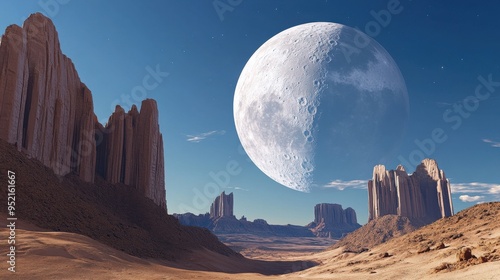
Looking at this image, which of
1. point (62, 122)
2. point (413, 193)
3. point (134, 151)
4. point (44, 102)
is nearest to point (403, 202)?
point (413, 193)

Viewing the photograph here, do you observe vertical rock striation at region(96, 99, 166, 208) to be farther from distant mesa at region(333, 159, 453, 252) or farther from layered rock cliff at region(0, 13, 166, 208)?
distant mesa at region(333, 159, 453, 252)

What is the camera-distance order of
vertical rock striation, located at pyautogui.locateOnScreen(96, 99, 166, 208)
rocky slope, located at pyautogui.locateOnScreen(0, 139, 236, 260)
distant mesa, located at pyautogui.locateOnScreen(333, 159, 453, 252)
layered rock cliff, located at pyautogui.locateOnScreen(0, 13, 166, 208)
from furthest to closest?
distant mesa, located at pyautogui.locateOnScreen(333, 159, 453, 252) → vertical rock striation, located at pyautogui.locateOnScreen(96, 99, 166, 208) → layered rock cliff, located at pyautogui.locateOnScreen(0, 13, 166, 208) → rocky slope, located at pyautogui.locateOnScreen(0, 139, 236, 260)

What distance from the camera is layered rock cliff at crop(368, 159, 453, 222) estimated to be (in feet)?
400

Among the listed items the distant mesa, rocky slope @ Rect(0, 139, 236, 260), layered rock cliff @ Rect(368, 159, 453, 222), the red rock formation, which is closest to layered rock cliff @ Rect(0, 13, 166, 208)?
the red rock formation

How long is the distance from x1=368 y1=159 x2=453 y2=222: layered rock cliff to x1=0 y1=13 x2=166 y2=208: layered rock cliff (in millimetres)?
95020

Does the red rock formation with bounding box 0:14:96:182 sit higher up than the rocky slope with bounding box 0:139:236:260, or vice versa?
the red rock formation with bounding box 0:14:96:182

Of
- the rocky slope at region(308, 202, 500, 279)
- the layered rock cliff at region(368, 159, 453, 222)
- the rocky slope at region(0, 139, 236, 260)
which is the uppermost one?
the layered rock cliff at region(368, 159, 453, 222)

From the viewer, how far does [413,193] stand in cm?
12375

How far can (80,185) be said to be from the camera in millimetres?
44625

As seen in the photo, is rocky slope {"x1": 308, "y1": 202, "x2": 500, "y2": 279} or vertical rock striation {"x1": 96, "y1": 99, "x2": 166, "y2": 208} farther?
vertical rock striation {"x1": 96, "y1": 99, "x2": 166, "y2": 208}

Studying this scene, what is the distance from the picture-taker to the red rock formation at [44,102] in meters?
35.6

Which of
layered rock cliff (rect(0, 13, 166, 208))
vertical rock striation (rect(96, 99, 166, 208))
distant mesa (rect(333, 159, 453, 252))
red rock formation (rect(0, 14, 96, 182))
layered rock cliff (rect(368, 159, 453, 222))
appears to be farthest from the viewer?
layered rock cliff (rect(368, 159, 453, 222))

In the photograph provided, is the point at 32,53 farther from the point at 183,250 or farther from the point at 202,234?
the point at 202,234

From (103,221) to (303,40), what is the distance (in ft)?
94.5
